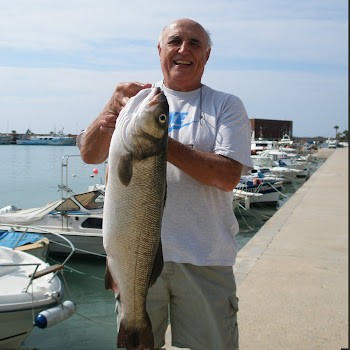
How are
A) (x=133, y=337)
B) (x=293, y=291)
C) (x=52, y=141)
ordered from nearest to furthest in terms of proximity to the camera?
(x=133, y=337), (x=293, y=291), (x=52, y=141)

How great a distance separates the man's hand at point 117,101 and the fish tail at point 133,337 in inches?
41.8

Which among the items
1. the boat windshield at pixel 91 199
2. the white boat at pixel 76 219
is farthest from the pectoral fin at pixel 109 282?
the boat windshield at pixel 91 199

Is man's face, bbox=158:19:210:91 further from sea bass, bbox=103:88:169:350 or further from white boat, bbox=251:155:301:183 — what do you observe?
white boat, bbox=251:155:301:183

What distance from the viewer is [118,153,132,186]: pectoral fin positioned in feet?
6.80

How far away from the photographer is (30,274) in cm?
697

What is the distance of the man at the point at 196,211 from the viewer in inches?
99.5

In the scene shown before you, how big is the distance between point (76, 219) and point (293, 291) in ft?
26.5

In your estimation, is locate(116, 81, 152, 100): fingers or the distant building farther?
the distant building

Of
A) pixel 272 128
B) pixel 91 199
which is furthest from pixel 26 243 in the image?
pixel 272 128

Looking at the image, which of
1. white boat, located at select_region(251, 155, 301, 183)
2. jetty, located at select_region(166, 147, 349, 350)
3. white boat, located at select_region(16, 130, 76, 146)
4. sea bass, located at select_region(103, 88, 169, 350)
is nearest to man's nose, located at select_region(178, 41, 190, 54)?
sea bass, located at select_region(103, 88, 169, 350)

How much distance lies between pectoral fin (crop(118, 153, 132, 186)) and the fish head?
0.05m

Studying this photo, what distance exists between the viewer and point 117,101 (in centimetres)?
229

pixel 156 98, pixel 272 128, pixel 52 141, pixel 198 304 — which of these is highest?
pixel 272 128

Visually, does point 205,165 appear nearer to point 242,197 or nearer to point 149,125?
point 149,125
